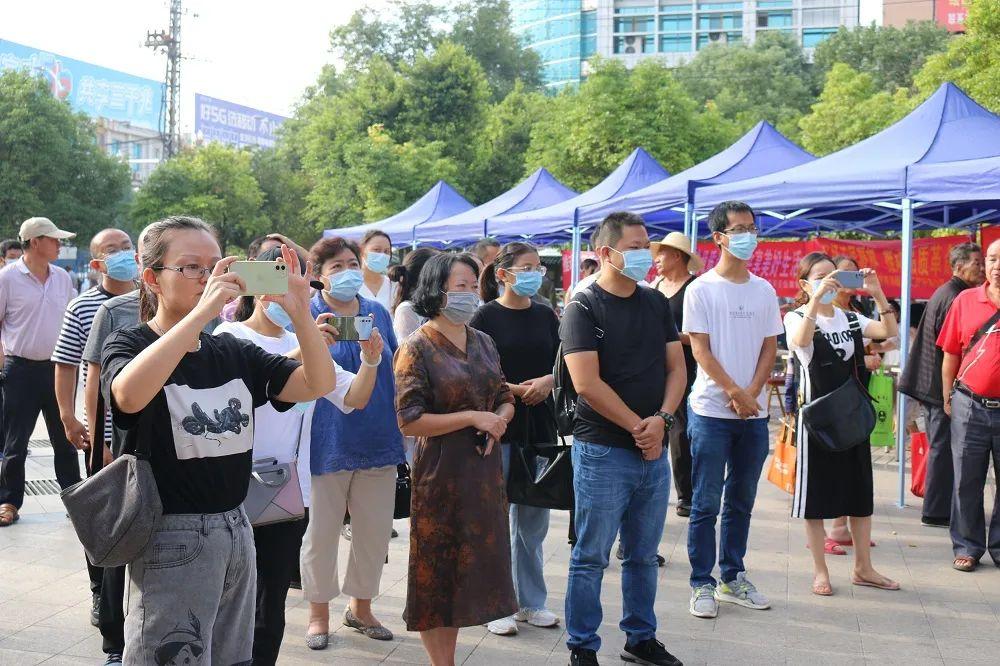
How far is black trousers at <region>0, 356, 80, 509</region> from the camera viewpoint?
639 centimetres

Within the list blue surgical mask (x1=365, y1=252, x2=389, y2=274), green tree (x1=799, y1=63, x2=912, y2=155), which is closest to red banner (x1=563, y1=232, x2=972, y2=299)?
blue surgical mask (x1=365, y1=252, x2=389, y2=274)

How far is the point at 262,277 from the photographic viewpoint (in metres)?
2.44

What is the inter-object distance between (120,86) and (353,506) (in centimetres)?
8217

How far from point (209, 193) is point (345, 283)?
36501 mm

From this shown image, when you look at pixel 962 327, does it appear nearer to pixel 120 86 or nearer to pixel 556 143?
pixel 556 143

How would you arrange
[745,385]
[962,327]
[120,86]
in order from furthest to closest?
[120,86] → [962,327] → [745,385]

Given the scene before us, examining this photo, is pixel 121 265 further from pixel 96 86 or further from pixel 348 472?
pixel 96 86

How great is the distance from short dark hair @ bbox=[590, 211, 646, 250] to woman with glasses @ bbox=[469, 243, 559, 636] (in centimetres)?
54

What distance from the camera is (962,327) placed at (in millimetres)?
5875

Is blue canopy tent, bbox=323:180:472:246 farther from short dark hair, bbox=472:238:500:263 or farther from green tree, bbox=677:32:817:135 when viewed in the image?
green tree, bbox=677:32:817:135

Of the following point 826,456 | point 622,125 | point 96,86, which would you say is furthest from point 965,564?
point 96,86

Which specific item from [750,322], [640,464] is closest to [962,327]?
[750,322]

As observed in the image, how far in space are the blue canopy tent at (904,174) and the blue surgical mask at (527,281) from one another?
373 cm

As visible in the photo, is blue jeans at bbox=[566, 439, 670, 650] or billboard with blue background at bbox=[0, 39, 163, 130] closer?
blue jeans at bbox=[566, 439, 670, 650]
